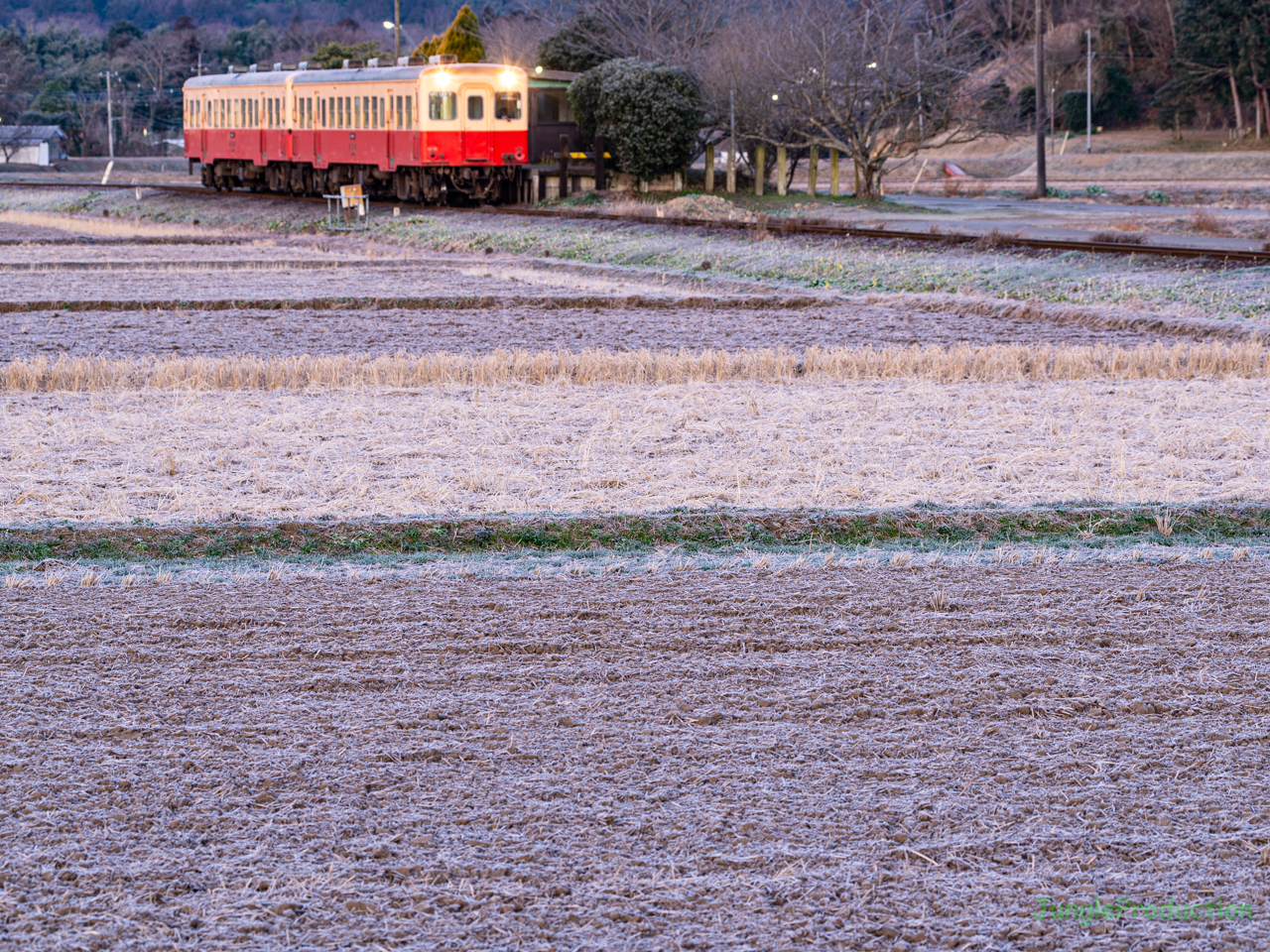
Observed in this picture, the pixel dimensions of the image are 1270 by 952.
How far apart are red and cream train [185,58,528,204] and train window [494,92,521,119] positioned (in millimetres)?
22

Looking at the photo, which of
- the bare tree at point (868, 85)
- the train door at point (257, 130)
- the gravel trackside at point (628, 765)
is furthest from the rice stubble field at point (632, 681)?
the train door at point (257, 130)

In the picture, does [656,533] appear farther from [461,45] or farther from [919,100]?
[461,45]

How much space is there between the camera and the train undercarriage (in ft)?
123

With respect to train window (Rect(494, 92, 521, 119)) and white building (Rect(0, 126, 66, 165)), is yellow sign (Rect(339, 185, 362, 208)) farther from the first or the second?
white building (Rect(0, 126, 66, 165))

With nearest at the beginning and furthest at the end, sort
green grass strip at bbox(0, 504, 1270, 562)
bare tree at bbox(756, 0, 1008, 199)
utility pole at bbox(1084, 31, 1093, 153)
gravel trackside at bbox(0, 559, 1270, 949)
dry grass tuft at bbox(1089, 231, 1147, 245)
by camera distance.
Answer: gravel trackside at bbox(0, 559, 1270, 949)
green grass strip at bbox(0, 504, 1270, 562)
dry grass tuft at bbox(1089, 231, 1147, 245)
bare tree at bbox(756, 0, 1008, 199)
utility pole at bbox(1084, 31, 1093, 153)

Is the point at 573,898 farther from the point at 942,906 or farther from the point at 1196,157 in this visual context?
the point at 1196,157

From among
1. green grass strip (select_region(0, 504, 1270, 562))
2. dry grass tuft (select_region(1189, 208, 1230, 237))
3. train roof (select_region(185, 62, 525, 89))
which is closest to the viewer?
green grass strip (select_region(0, 504, 1270, 562))

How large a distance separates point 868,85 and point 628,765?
112 feet

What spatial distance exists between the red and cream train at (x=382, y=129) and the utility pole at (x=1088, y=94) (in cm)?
3229

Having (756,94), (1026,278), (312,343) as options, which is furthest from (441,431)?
(756,94)

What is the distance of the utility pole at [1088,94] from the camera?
63.9 metres

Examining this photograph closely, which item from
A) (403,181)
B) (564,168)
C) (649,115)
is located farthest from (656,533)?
(403,181)

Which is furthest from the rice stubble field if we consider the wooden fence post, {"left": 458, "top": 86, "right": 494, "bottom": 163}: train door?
the wooden fence post

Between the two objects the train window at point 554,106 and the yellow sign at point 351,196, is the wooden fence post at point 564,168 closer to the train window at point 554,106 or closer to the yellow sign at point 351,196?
the train window at point 554,106
